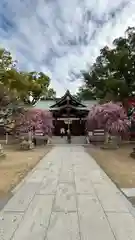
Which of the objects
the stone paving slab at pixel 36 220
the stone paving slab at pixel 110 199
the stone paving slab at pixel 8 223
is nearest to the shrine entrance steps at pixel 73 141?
the stone paving slab at pixel 110 199

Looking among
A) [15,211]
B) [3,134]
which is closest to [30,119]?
[3,134]

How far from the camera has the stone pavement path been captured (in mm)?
4562

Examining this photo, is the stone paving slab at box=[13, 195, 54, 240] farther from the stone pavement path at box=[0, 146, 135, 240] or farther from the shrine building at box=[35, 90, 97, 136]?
the shrine building at box=[35, 90, 97, 136]

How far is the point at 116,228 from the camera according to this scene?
484 centimetres

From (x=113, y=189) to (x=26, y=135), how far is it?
949 inches

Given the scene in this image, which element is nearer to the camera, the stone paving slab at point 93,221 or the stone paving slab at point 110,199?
the stone paving slab at point 93,221

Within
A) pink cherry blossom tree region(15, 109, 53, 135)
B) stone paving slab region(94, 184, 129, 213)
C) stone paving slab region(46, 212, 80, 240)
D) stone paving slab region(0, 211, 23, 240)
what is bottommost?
stone paving slab region(94, 184, 129, 213)

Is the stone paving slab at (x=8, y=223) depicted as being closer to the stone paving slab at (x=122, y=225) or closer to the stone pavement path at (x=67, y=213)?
the stone pavement path at (x=67, y=213)

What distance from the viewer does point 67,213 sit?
5.70 m

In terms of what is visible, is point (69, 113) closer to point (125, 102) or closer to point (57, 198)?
point (125, 102)

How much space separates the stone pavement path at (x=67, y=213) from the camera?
4562 mm

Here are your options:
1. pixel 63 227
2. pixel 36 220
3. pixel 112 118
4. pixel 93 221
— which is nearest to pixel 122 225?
pixel 93 221

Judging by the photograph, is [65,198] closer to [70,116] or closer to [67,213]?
[67,213]

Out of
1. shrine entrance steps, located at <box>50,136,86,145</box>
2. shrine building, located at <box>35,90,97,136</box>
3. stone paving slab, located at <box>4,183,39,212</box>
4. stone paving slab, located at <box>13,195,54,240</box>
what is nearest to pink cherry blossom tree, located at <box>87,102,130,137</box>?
shrine entrance steps, located at <box>50,136,86,145</box>
